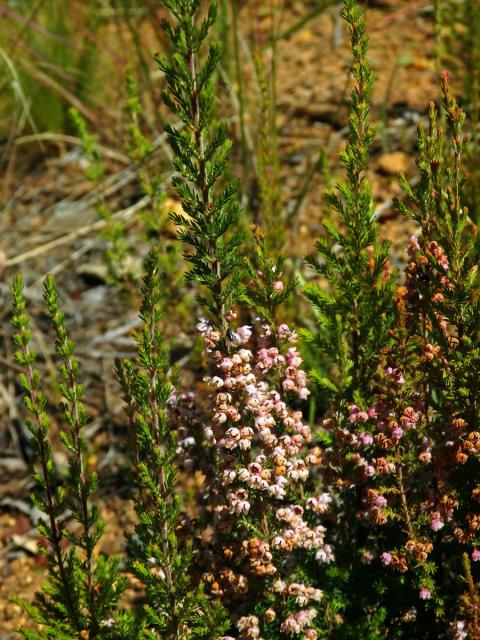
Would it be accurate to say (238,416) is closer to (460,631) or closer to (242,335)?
(242,335)

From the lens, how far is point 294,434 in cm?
232

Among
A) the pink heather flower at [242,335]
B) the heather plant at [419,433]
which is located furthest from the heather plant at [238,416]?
the heather plant at [419,433]

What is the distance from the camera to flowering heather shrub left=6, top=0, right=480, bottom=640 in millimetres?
2057

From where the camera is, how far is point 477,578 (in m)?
2.35

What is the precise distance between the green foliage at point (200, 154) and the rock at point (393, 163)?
2818 mm

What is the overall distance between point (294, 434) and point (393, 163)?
9.38 ft

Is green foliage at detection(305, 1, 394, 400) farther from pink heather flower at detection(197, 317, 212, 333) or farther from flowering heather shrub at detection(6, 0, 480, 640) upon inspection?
pink heather flower at detection(197, 317, 212, 333)

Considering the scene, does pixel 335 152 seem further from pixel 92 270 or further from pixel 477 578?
pixel 477 578

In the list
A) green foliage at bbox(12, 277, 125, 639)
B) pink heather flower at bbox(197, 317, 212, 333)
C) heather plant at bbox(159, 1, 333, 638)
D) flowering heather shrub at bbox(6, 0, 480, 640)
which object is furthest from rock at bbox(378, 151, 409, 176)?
green foliage at bbox(12, 277, 125, 639)

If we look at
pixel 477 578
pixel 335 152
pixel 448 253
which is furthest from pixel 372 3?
pixel 477 578

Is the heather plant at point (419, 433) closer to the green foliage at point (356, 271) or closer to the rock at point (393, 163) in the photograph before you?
the green foliage at point (356, 271)

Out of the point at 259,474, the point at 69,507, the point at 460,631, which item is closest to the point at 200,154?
the point at 259,474

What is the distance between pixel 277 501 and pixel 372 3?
4.63m

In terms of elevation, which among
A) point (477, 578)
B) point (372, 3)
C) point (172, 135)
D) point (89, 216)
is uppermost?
point (372, 3)
